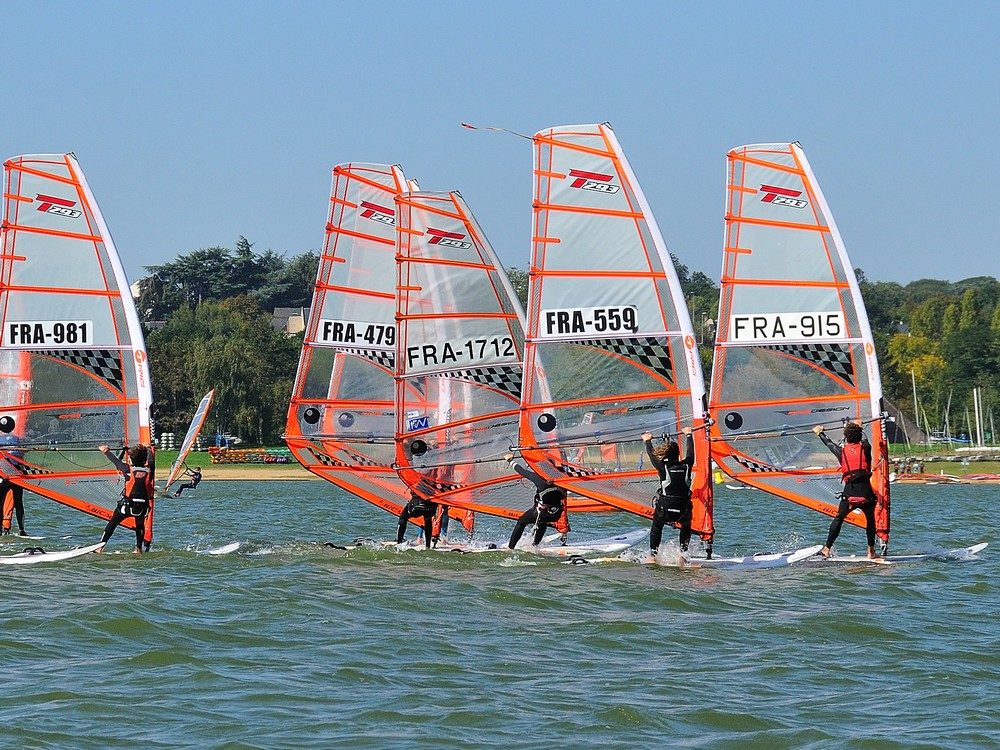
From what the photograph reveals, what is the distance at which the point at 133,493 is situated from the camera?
610 inches

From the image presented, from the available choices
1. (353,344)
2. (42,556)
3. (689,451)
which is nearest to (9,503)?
(42,556)

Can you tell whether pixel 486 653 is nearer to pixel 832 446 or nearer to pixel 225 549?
pixel 832 446

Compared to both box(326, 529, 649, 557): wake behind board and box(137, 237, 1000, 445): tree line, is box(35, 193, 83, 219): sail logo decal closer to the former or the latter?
box(326, 529, 649, 557): wake behind board

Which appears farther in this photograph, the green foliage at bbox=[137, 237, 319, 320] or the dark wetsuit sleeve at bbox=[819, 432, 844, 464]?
the green foliage at bbox=[137, 237, 319, 320]

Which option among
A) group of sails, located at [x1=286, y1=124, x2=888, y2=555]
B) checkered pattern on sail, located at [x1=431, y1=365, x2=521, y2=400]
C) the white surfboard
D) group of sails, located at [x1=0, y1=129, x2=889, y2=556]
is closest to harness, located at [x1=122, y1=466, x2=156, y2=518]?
group of sails, located at [x1=0, y1=129, x2=889, y2=556]

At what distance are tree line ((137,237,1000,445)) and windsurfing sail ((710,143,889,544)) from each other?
1872 centimetres

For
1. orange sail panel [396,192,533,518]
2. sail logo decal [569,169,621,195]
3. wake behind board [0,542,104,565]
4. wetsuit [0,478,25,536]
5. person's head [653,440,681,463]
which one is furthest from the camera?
wetsuit [0,478,25,536]

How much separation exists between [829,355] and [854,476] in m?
1.70

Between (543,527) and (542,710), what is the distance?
7059 mm

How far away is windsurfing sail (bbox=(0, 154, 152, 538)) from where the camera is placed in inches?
661

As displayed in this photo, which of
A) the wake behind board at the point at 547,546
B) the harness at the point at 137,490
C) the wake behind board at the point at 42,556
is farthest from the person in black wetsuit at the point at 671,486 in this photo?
the wake behind board at the point at 42,556

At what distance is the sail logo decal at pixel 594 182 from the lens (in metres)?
15.7

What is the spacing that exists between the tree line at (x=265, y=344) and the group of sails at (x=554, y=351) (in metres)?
17.9

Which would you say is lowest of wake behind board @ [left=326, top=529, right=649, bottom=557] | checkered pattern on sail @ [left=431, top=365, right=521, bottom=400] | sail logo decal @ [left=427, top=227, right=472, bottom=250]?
wake behind board @ [left=326, top=529, right=649, bottom=557]
